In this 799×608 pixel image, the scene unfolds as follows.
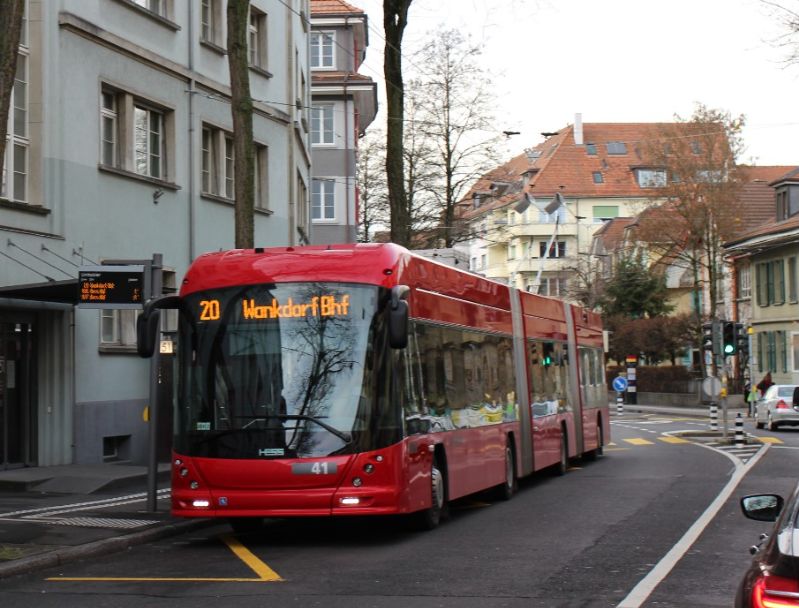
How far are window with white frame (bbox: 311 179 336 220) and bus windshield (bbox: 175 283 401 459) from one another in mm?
41714

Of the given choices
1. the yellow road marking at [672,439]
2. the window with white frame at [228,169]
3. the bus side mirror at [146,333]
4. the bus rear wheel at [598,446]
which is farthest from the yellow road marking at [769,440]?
the bus side mirror at [146,333]

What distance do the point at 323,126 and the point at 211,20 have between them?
2753cm

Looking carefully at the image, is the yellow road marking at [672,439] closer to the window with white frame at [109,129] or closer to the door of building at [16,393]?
the window with white frame at [109,129]

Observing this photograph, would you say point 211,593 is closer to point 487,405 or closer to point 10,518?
point 10,518

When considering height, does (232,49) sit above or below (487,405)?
above

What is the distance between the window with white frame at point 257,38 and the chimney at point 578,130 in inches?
3332

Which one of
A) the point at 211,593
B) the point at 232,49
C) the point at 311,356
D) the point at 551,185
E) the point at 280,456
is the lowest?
the point at 211,593

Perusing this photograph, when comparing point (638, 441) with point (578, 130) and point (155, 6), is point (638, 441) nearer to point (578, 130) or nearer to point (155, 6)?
point (155, 6)

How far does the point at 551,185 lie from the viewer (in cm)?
11000

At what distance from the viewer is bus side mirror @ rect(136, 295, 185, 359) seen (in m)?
13.6

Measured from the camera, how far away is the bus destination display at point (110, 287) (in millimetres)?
16469

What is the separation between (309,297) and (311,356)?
618 mm

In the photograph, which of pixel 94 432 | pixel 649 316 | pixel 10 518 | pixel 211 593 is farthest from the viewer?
pixel 649 316

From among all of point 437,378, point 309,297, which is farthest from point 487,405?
point 309,297
